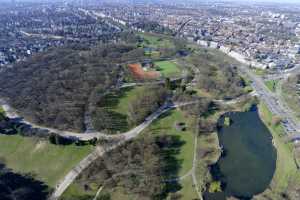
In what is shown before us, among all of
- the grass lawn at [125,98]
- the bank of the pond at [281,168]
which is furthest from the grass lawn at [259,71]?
the grass lawn at [125,98]

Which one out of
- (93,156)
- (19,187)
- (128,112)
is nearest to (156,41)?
(128,112)

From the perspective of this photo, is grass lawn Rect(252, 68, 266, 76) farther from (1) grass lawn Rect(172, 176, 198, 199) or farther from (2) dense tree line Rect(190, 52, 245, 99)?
(1) grass lawn Rect(172, 176, 198, 199)

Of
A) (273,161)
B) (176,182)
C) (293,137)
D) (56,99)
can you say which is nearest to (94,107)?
(56,99)

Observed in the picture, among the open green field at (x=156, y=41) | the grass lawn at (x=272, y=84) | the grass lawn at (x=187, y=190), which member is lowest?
the grass lawn at (x=187, y=190)

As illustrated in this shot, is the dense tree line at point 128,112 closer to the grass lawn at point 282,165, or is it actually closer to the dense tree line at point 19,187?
the dense tree line at point 19,187

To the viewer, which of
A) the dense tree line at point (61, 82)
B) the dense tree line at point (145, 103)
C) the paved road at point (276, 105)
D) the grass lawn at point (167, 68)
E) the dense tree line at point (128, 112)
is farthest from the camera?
the grass lawn at point (167, 68)

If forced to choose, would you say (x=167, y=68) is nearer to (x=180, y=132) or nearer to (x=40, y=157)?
(x=180, y=132)
